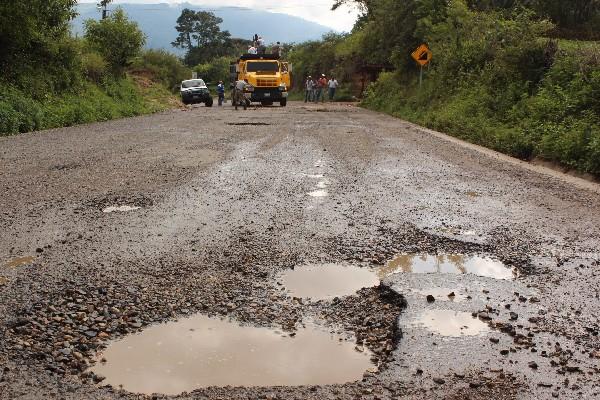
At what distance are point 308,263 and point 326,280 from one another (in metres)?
0.36

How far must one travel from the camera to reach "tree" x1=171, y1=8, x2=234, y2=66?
89.2 metres

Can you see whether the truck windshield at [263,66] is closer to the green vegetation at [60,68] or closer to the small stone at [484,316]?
the green vegetation at [60,68]

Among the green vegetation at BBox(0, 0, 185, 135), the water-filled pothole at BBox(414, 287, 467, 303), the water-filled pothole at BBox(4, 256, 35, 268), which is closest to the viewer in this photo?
the water-filled pothole at BBox(414, 287, 467, 303)

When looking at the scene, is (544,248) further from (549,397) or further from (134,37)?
(134,37)

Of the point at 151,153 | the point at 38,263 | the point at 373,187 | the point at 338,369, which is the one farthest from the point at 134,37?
the point at 338,369

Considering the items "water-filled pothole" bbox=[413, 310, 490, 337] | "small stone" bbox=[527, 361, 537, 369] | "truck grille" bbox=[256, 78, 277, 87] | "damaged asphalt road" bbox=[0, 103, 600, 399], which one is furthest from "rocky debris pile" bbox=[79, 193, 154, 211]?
"truck grille" bbox=[256, 78, 277, 87]

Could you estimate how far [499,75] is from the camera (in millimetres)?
16438

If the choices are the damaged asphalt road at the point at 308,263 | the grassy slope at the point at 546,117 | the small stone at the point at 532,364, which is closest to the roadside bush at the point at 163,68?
the grassy slope at the point at 546,117

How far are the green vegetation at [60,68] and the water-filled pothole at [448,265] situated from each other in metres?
12.7

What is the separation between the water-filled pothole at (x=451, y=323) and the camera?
3294mm

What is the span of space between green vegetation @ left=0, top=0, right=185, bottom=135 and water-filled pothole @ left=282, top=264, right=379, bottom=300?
12482 millimetres

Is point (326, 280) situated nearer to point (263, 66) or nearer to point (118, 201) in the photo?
point (118, 201)

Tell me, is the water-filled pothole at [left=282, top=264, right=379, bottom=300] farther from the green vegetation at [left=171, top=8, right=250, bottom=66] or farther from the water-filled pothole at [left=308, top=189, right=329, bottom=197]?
the green vegetation at [left=171, top=8, right=250, bottom=66]

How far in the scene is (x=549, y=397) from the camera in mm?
2604
